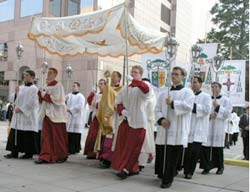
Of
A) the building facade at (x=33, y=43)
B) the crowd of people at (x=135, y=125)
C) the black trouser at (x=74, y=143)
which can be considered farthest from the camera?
the building facade at (x=33, y=43)

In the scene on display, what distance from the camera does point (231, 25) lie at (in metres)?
37.6

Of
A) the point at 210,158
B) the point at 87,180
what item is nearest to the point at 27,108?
the point at 87,180

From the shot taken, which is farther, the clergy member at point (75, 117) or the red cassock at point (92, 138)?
the clergy member at point (75, 117)

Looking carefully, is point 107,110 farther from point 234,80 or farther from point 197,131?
point 234,80

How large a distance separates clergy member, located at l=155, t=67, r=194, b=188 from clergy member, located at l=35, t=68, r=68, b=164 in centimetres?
243

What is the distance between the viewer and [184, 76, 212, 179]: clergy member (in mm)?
7297

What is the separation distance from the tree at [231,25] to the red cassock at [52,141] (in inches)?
1138

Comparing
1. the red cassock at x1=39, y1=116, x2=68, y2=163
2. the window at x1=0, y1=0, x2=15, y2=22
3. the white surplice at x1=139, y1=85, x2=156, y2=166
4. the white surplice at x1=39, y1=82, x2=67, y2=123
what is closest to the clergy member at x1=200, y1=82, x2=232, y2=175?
the white surplice at x1=139, y1=85, x2=156, y2=166

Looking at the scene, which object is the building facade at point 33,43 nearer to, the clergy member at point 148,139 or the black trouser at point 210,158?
the black trouser at point 210,158

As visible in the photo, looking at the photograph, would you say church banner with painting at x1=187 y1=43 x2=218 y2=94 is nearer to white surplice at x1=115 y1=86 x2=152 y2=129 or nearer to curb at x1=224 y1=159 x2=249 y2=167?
curb at x1=224 y1=159 x2=249 y2=167

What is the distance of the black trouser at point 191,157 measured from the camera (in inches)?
287

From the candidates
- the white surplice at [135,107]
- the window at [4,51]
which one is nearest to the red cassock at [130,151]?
the white surplice at [135,107]

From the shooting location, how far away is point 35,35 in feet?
29.0

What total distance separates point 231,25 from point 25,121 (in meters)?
32.1
